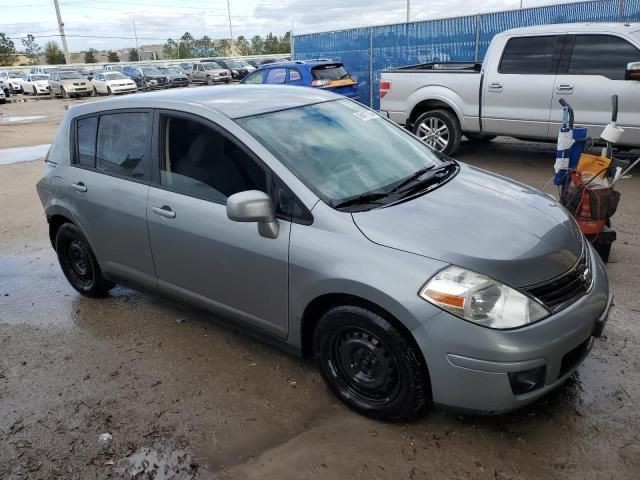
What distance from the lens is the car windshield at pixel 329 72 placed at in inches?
484

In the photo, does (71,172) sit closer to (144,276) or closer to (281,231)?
(144,276)

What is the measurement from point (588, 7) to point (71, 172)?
1115cm

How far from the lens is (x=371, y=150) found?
3.50m

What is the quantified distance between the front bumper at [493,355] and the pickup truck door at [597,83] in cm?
577

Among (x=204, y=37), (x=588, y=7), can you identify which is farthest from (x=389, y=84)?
(x=204, y=37)

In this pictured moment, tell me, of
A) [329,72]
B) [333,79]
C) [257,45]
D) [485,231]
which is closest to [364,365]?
[485,231]

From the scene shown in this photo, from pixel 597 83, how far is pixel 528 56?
3.61 feet

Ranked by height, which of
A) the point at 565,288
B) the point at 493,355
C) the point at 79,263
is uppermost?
the point at 565,288

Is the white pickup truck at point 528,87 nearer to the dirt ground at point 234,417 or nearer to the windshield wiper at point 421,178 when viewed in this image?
the dirt ground at point 234,417

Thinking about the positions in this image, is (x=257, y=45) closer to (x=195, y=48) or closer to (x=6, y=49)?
(x=195, y=48)

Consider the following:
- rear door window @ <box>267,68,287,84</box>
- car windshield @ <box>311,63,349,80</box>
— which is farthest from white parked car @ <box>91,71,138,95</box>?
car windshield @ <box>311,63,349,80</box>

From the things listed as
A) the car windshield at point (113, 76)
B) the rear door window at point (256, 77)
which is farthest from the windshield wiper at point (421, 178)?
the car windshield at point (113, 76)

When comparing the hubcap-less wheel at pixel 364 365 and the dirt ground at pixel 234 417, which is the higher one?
the hubcap-less wheel at pixel 364 365

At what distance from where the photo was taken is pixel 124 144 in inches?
154
